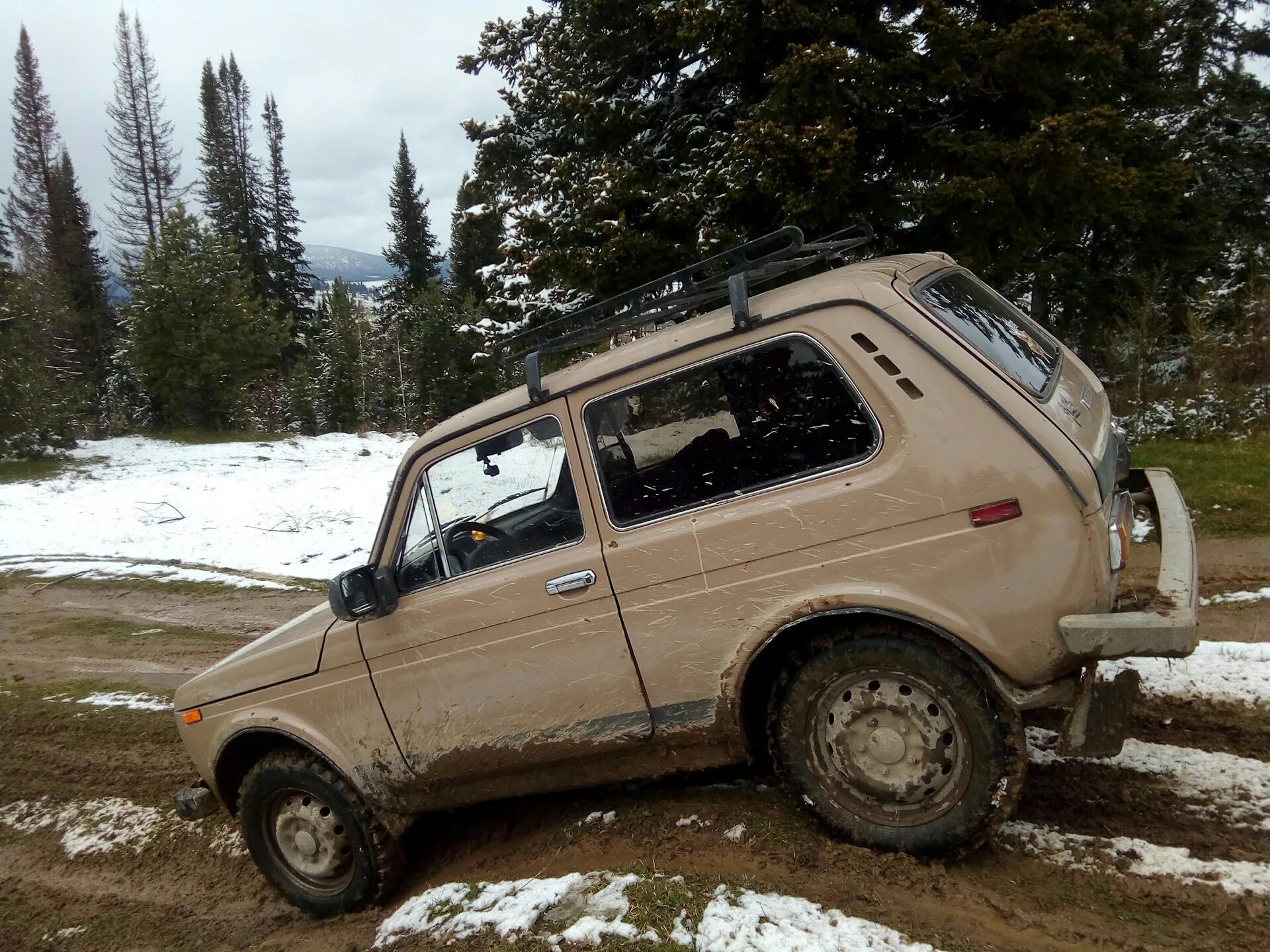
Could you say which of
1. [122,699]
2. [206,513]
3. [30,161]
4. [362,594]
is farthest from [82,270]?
[362,594]

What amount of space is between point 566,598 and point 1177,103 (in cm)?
1924

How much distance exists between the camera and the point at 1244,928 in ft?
8.38

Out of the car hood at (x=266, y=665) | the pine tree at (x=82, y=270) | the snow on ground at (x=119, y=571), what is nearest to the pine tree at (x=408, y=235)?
the pine tree at (x=82, y=270)

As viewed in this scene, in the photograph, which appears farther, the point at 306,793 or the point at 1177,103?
the point at 1177,103

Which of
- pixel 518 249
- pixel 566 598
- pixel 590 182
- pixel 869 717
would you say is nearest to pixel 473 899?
pixel 566 598

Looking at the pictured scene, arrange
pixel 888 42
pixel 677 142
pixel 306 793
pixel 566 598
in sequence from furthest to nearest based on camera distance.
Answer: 1. pixel 677 142
2. pixel 888 42
3. pixel 306 793
4. pixel 566 598

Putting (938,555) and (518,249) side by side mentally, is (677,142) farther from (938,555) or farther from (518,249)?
(938,555)

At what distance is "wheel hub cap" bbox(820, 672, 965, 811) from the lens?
9.73 feet

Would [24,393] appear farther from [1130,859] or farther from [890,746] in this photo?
[1130,859]

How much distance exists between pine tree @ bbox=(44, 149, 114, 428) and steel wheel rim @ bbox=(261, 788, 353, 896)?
42.0m

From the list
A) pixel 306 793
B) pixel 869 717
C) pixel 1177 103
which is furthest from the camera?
pixel 1177 103

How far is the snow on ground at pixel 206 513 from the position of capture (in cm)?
1343

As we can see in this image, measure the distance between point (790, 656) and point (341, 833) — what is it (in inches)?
97.0

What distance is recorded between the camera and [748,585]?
309cm
